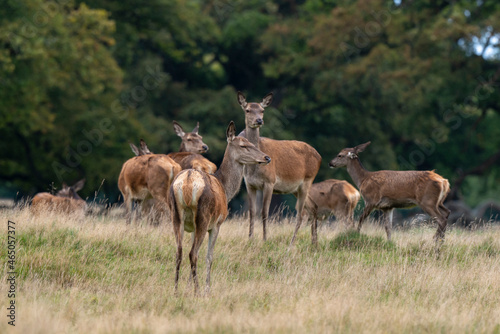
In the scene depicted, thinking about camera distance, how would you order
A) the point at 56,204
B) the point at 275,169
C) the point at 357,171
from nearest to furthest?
1. the point at 275,169
2. the point at 56,204
3. the point at 357,171

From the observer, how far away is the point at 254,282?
27.7 feet

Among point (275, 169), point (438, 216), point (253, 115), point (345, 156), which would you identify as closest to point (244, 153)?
point (275, 169)

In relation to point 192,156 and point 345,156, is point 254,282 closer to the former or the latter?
point 192,156

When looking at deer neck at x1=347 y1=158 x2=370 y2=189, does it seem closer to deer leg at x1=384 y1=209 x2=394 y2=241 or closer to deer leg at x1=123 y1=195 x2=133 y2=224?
deer leg at x1=384 y1=209 x2=394 y2=241

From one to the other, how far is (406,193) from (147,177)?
4.51m

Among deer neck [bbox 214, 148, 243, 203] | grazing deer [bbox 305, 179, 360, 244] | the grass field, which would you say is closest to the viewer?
the grass field

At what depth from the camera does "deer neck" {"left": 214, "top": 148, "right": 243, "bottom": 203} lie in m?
9.33

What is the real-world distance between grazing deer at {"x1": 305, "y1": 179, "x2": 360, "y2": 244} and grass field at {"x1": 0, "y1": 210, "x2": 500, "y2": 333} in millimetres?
2320

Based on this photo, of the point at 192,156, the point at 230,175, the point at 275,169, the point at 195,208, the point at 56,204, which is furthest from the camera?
the point at 56,204

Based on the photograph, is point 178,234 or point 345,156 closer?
point 178,234

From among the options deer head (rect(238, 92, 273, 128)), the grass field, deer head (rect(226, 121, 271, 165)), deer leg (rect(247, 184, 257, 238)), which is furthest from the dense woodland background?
deer head (rect(226, 121, 271, 165))

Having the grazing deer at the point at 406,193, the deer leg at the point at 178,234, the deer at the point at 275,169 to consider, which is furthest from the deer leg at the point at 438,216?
the deer leg at the point at 178,234

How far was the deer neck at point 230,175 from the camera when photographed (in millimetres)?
9328

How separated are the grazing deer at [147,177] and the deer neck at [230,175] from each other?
2388 millimetres
